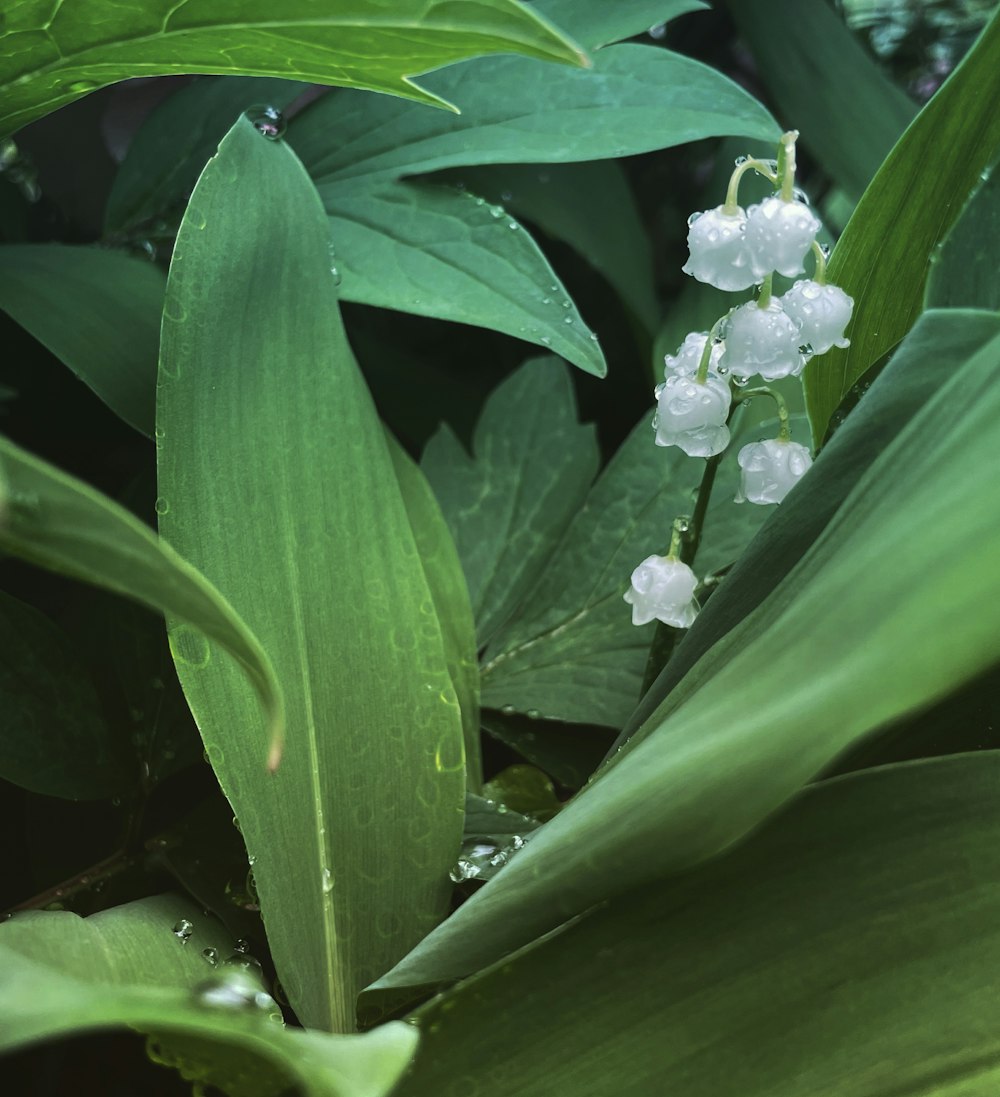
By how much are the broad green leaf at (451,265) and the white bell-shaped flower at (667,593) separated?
0.26 ft

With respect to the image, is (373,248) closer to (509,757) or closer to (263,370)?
(263,370)

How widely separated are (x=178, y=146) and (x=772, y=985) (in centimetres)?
46

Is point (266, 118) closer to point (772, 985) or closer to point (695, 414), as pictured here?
point (695, 414)

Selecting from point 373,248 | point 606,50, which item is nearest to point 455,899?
point 373,248

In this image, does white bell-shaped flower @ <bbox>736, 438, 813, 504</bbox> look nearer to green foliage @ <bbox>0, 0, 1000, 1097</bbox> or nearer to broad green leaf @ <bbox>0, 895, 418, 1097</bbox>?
green foliage @ <bbox>0, 0, 1000, 1097</bbox>

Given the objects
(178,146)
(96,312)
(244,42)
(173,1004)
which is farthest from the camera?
(178,146)

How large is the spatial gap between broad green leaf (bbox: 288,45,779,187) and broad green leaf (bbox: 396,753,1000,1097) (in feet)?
1.00

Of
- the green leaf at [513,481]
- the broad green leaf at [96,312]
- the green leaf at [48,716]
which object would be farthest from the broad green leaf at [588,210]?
the green leaf at [48,716]

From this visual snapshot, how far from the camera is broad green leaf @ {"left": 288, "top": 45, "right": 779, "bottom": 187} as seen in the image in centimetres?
42

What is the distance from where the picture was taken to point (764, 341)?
0.31 metres

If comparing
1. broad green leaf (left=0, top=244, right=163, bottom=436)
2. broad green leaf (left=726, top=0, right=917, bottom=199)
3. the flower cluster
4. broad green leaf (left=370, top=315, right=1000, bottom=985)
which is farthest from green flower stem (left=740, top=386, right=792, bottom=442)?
broad green leaf (left=726, top=0, right=917, bottom=199)

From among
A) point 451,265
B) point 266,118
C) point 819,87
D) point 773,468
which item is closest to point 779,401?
point 773,468

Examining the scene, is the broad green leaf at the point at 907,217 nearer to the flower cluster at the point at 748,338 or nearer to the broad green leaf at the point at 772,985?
the flower cluster at the point at 748,338

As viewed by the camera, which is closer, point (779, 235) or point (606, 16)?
point (779, 235)
